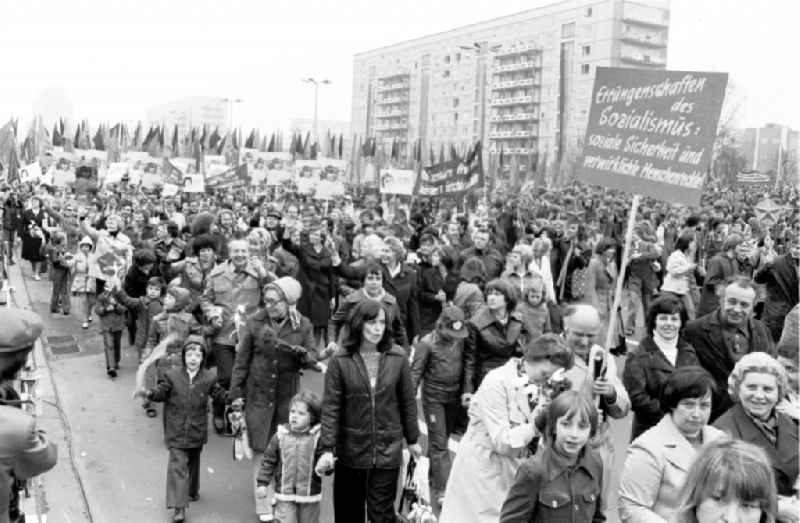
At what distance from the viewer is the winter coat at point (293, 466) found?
5.54m

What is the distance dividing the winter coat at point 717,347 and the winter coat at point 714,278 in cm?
438

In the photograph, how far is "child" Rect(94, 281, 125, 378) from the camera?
9.84 m

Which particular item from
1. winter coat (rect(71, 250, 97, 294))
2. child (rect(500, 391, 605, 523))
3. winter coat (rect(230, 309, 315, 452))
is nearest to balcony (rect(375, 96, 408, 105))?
winter coat (rect(71, 250, 97, 294))

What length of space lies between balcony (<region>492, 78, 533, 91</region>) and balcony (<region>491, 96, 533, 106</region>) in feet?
3.70

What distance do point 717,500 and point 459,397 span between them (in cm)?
399

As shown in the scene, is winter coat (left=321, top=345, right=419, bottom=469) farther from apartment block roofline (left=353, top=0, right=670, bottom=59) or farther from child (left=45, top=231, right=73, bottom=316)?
apartment block roofline (left=353, top=0, right=670, bottom=59)

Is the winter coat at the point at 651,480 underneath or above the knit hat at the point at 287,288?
underneath

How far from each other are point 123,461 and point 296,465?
8.42 feet

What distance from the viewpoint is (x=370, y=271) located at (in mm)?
7863

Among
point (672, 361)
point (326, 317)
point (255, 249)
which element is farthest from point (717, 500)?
point (326, 317)

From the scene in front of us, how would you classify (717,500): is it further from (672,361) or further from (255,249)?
(255,249)

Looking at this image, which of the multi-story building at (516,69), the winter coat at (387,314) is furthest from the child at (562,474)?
the multi-story building at (516,69)

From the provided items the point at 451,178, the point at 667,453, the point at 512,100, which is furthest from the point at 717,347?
the point at 512,100

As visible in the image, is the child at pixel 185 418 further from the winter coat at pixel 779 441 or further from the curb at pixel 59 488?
the winter coat at pixel 779 441
